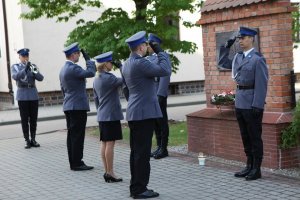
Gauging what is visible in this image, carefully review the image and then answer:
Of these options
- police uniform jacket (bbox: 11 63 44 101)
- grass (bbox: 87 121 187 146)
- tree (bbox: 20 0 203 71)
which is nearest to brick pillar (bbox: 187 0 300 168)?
grass (bbox: 87 121 187 146)

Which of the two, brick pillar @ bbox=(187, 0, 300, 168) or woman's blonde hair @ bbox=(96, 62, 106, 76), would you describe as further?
brick pillar @ bbox=(187, 0, 300, 168)

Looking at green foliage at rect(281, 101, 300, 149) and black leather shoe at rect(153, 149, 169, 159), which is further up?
green foliage at rect(281, 101, 300, 149)

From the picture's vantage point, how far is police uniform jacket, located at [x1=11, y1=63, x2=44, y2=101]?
11430 mm

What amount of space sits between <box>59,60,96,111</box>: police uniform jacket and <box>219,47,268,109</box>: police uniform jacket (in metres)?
2.34

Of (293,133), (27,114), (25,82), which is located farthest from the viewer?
(27,114)

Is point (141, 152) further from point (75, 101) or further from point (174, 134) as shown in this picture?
point (174, 134)

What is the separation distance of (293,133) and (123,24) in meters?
7.24

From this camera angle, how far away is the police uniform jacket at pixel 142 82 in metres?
6.68

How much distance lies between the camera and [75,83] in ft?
29.2

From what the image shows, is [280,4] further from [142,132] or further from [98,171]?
[98,171]

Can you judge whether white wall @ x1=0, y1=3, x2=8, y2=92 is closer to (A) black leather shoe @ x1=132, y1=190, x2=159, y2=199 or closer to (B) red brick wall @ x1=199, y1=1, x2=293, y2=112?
(B) red brick wall @ x1=199, y1=1, x2=293, y2=112

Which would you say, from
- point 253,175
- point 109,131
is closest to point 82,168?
point 109,131

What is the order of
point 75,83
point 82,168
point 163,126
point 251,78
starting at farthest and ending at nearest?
point 163,126 < point 75,83 < point 82,168 < point 251,78

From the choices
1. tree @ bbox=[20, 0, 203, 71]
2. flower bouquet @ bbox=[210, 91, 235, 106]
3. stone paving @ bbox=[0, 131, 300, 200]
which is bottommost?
stone paving @ bbox=[0, 131, 300, 200]
